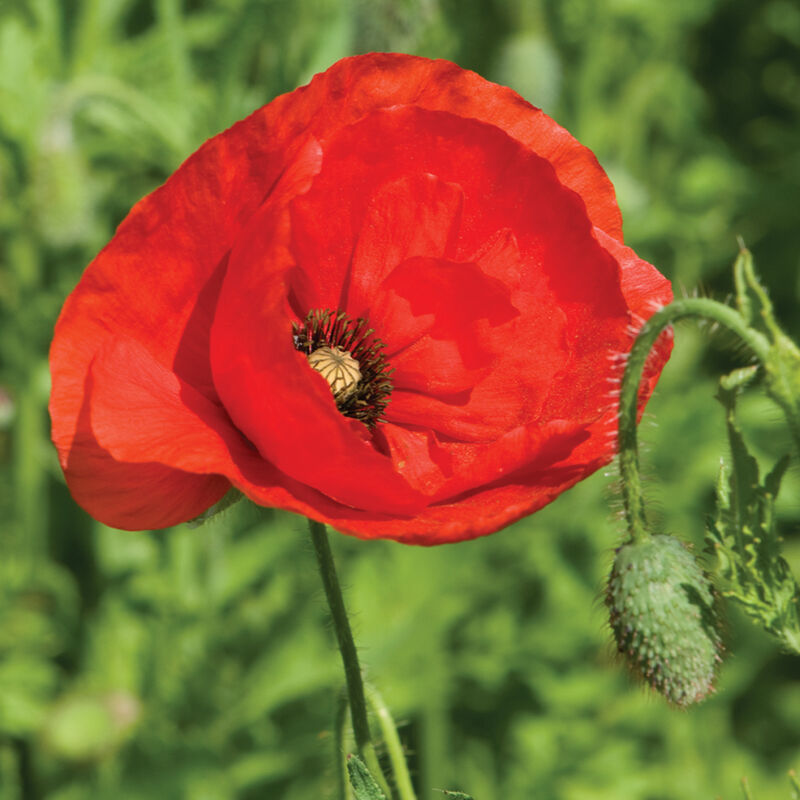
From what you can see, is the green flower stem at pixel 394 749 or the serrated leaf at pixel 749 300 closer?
the serrated leaf at pixel 749 300

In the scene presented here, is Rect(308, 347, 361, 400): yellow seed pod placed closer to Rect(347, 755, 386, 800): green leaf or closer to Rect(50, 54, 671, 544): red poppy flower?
Rect(50, 54, 671, 544): red poppy flower

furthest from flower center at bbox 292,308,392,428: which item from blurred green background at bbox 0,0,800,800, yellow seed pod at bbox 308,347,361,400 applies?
blurred green background at bbox 0,0,800,800

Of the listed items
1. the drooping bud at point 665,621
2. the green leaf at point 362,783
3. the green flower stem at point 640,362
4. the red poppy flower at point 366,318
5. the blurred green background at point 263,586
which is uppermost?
the blurred green background at point 263,586

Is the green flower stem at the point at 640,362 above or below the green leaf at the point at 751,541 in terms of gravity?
above

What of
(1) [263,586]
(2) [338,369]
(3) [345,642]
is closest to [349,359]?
(2) [338,369]

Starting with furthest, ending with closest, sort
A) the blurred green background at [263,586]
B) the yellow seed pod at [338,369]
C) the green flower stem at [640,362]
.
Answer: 1. the blurred green background at [263,586]
2. the yellow seed pod at [338,369]
3. the green flower stem at [640,362]

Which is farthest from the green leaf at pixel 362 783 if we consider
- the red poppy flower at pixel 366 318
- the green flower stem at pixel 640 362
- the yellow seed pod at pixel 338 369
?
the yellow seed pod at pixel 338 369

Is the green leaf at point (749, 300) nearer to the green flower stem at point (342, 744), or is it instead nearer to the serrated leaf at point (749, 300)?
the serrated leaf at point (749, 300)

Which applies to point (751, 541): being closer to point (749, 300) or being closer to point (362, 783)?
point (749, 300)
